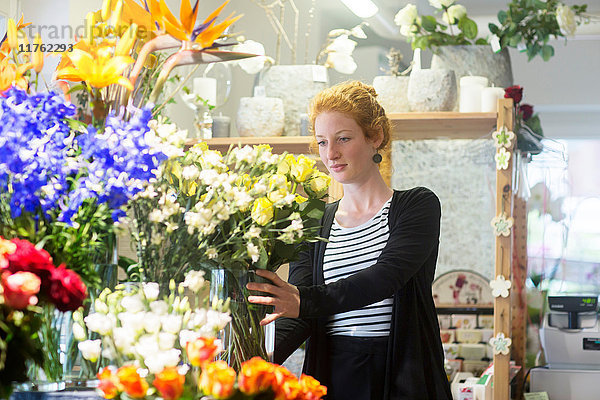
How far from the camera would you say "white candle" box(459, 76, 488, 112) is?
9.20ft

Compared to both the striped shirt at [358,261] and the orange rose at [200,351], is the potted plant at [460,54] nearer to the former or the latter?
the striped shirt at [358,261]

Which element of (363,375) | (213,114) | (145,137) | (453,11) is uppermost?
(453,11)

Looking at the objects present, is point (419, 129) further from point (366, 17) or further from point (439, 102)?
point (366, 17)

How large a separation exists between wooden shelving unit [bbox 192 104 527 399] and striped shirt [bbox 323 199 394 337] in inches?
35.3

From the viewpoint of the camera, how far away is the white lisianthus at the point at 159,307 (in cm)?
82

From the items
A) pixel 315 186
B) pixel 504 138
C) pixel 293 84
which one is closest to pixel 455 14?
pixel 504 138

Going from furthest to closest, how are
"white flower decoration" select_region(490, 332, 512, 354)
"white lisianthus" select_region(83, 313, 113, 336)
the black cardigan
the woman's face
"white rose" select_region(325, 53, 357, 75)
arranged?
1. "white rose" select_region(325, 53, 357, 75)
2. "white flower decoration" select_region(490, 332, 512, 354)
3. the woman's face
4. the black cardigan
5. "white lisianthus" select_region(83, 313, 113, 336)

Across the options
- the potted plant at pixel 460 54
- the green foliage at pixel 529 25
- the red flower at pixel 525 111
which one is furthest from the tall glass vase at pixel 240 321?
the red flower at pixel 525 111

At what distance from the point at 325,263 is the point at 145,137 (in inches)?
36.1

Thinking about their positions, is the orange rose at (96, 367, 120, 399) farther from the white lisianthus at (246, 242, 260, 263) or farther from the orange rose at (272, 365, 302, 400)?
the white lisianthus at (246, 242, 260, 263)

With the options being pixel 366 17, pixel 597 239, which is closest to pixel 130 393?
pixel 366 17

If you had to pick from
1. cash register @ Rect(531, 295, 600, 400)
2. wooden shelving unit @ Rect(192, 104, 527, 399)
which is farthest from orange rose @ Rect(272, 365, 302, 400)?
cash register @ Rect(531, 295, 600, 400)

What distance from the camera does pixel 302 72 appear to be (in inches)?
116

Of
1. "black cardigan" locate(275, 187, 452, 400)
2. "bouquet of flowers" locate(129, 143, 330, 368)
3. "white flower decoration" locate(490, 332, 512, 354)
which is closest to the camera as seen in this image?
"bouquet of flowers" locate(129, 143, 330, 368)
